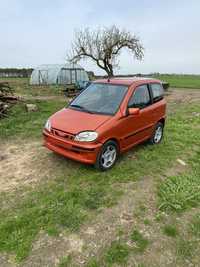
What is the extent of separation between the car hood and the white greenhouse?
23.0 m

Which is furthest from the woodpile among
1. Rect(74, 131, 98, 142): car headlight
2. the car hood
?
Rect(74, 131, 98, 142): car headlight

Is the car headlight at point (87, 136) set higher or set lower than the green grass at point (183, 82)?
lower

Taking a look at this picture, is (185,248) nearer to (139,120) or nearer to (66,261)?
(66,261)

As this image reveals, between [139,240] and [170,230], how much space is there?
47 centimetres

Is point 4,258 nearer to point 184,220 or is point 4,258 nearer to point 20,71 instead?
point 184,220

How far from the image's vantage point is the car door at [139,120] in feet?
15.9

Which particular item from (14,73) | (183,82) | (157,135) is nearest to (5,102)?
A: (157,135)

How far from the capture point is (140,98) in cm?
528

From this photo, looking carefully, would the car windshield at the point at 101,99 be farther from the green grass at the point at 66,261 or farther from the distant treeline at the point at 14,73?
the distant treeline at the point at 14,73

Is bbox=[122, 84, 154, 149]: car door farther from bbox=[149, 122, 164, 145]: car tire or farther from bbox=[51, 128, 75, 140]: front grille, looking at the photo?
bbox=[51, 128, 75, 140]: front grille

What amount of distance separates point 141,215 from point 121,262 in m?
0.90

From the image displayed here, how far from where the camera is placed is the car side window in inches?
196

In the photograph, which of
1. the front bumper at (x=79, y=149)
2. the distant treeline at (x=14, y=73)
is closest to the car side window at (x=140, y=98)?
the front bumper at (x=79, y=149)

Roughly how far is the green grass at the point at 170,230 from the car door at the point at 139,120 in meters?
2.03
